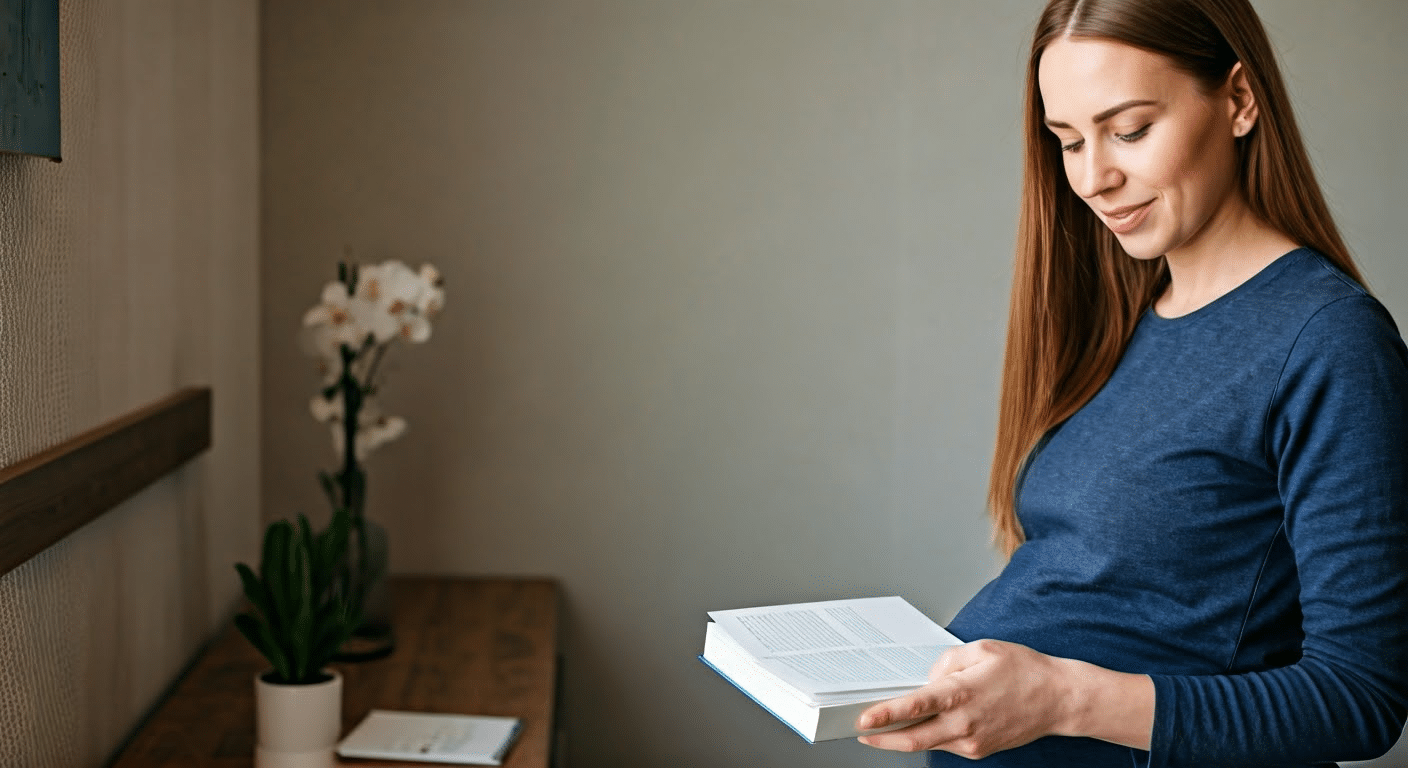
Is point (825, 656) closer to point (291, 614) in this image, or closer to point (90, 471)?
point (291, 614)

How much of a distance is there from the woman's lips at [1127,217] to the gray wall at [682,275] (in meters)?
1.33

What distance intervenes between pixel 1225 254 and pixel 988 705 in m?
0.48

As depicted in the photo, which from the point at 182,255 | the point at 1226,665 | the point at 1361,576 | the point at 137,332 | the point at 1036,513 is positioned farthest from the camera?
the point at 182,255

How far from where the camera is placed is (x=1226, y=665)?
1.16 metres

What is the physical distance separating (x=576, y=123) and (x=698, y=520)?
81 centimetres

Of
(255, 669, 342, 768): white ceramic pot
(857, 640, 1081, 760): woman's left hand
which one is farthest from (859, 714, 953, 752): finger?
(255, 669, 342, 768): white ceramic pot

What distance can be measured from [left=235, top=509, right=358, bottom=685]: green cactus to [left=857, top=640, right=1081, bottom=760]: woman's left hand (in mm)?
795

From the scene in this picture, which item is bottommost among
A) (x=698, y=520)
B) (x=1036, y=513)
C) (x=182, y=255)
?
(x=698, y=520)

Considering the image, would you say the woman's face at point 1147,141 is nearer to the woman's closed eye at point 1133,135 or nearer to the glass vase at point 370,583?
the woman's closed eye at point 1133,135

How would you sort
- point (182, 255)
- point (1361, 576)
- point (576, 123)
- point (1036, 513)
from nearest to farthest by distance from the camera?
point (1361, 576) → point (1036, 513) → point (182, 255) → point (576, 123)

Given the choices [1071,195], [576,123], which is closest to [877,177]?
[576,123]

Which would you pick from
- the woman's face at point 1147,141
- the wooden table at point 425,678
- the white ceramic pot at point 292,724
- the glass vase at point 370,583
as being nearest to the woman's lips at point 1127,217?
the woman's face at point 1147,141

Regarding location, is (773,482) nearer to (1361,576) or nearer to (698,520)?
(698,520)

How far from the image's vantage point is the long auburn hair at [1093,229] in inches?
45.2
